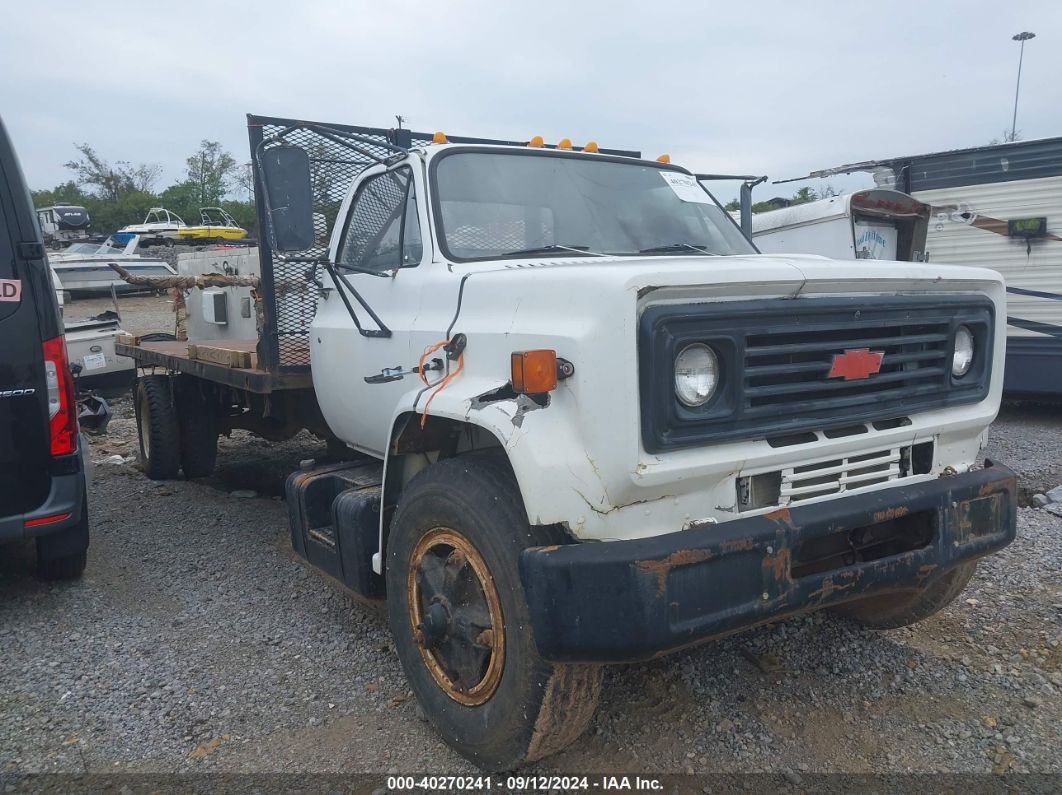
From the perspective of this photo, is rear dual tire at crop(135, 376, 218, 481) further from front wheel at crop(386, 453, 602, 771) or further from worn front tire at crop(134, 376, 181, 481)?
front wheel at crop(386, 453, 602, 771)

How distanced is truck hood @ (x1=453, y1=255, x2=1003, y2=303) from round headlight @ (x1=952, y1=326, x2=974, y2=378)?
0.54 feet

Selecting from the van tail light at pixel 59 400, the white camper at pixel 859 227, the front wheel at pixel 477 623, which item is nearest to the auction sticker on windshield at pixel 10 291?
the van tail light at pixel 59 400

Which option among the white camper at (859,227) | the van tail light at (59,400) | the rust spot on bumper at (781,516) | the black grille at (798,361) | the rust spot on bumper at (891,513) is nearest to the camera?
the black grille at (798,361)

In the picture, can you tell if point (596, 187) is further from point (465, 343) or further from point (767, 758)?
point (767, 758)

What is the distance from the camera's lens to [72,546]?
441cm

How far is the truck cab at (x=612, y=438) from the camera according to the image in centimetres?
238

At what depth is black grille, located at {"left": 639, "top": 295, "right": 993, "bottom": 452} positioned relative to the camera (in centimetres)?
240

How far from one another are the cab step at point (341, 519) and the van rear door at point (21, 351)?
4.09 feet

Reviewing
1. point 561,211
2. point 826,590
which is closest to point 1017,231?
point 561,211

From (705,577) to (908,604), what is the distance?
1.69 metres

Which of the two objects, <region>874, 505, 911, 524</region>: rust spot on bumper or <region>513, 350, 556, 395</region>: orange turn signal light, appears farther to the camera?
<region>874, 505, 911, 524</region>: rust spot on bumper

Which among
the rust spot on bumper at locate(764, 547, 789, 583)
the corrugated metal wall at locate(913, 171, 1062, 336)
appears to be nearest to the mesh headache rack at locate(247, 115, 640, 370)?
the rust spot on bumper at locate(764, 547, 789, 583)

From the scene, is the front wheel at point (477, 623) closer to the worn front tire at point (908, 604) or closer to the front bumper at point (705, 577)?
the front bumper at point (705, 577)

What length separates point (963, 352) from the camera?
10.4 feet
